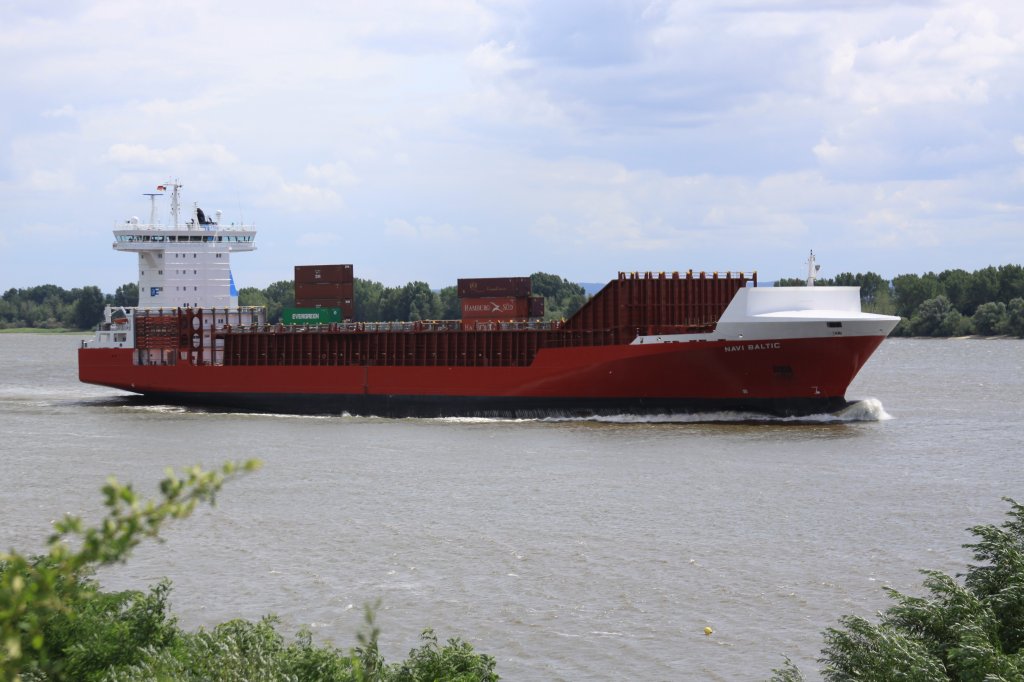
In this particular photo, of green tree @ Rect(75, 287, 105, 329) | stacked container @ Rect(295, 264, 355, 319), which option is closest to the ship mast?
stacked container @ Rect(295, 264, 355, 319)

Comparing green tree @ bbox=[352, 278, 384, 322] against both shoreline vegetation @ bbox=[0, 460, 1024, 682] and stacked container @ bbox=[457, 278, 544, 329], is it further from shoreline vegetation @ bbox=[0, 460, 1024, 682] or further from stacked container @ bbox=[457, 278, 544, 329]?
shoreline vegetation @ bbox=[0, 460, 1024, 682]

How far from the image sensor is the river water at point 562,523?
612 inches

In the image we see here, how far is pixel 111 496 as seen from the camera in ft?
11.6

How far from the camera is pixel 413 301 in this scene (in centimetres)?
11162

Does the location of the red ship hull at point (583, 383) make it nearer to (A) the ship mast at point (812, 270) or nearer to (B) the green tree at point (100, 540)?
(A) the ship mast at point (812, 270)

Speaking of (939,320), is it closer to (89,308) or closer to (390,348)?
(390,348)

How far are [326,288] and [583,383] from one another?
14649 millimetres

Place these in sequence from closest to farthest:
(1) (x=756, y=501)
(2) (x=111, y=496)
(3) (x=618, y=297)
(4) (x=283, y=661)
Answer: (2) (x=111, y=496) < (4) (x=283, y=661) < (1) (x=756, y=501) < (3) (x=618, y=297)

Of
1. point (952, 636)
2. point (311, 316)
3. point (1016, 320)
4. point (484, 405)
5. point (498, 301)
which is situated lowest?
point (952, 636)

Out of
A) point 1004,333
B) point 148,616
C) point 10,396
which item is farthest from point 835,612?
point 1004,333

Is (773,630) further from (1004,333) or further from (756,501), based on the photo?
(1004,333)

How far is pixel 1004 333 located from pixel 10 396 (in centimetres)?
8575

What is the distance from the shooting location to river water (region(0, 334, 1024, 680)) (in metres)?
15.6

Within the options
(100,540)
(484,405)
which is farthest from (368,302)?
(100,540)
